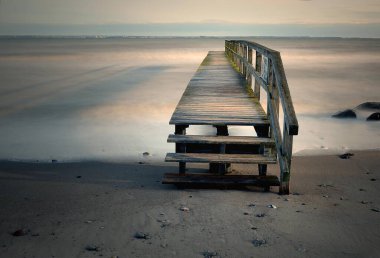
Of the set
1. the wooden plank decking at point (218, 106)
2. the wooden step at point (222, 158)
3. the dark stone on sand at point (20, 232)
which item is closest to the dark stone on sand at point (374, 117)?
the wooden plank decking at point (218, 106)

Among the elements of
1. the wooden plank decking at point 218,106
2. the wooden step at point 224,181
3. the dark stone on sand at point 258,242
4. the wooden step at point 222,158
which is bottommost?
the dark stone on sand at point 258,242

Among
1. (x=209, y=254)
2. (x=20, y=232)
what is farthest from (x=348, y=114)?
(x=20, y=232)

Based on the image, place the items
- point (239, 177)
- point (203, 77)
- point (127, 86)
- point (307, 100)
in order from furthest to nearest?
point (127, 86), point (307, 100), point (203, 77), point (239, 177)

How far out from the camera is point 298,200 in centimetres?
399

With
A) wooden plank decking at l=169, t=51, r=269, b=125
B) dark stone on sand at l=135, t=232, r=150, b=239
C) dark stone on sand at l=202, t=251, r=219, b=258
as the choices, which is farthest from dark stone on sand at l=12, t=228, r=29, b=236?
wooden plank decking at l=169, t=51, r=269, b=125

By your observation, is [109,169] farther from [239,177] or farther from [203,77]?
[203,77]

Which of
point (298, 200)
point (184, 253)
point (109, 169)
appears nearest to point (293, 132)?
point (298, 200)

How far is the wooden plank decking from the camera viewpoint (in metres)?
5.39

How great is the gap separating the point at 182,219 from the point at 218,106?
10.7 ft

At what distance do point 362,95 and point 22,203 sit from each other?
1590 centimetres

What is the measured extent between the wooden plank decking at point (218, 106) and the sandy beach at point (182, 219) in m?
0.99

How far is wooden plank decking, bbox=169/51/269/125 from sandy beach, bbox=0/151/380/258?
989 millimetres

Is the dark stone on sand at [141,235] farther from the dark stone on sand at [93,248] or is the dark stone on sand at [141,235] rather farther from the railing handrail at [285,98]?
the railing handrail at [285,98]

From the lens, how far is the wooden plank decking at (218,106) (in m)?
5.39
